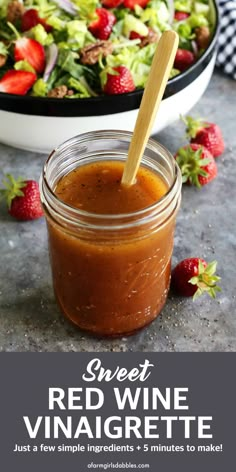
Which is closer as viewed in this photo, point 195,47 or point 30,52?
point 30,52

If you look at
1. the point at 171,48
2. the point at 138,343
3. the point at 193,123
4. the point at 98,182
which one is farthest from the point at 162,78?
the point at 193,123

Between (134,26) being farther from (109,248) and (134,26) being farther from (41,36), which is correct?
(109,248)

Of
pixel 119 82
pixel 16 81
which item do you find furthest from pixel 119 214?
pixel 16 81

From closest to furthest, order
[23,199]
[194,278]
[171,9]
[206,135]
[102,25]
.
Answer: [194,278]
[23,199]
[206,135]
[102,25]
[171,9]

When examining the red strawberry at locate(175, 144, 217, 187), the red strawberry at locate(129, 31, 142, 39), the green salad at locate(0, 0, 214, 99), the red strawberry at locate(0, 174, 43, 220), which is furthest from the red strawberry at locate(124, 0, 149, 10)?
the red strawberry at locate(0, 174, 43, 220)

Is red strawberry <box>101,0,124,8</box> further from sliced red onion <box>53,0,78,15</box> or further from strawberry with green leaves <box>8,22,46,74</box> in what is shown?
strawberry with green leaves <box>8,22,46,74</box>

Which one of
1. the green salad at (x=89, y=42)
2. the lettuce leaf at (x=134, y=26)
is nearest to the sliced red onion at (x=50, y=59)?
the green salad at (x=89, y=42)

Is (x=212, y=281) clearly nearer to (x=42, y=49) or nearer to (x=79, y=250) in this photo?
(x=79, y=250)

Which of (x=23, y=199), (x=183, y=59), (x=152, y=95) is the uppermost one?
(x=152, y=95)

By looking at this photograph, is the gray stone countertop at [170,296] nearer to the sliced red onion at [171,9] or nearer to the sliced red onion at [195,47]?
the sliced red onion at [195,47]
